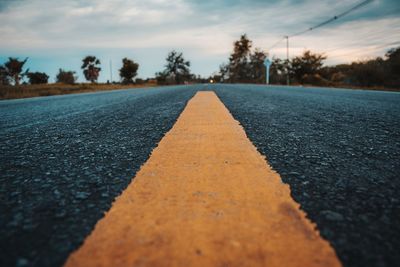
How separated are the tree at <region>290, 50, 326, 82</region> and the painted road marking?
152ft

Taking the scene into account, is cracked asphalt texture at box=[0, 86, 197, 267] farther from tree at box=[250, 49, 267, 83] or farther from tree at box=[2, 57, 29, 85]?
tree at box=[250, 49, 267, 83]

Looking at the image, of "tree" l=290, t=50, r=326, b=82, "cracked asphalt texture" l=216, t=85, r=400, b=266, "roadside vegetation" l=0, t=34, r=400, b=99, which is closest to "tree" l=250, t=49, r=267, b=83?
"roadside vegetation" l=0, t=34, r=400, b=99

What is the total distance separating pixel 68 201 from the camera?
0.98 meters

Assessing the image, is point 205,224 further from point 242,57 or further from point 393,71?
point 242,57

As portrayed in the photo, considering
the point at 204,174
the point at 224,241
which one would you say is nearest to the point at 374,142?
the point at 204,174

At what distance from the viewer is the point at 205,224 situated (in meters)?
0.78

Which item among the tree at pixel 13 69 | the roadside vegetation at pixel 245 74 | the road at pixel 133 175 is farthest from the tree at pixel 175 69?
the road at pixel 133 175

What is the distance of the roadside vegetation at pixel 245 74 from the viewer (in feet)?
73.7

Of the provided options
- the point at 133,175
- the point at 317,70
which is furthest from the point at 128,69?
the point at 133,175

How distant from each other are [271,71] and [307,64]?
81.9 feet

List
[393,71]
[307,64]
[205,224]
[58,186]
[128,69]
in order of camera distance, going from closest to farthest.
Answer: [205,224] → [58,186] → [393,71] → [307,64] → [128,69]

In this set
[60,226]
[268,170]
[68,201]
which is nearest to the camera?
[60,226]

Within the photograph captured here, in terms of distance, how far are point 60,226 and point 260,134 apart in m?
1.62

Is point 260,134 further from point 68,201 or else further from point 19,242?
point 19,242
